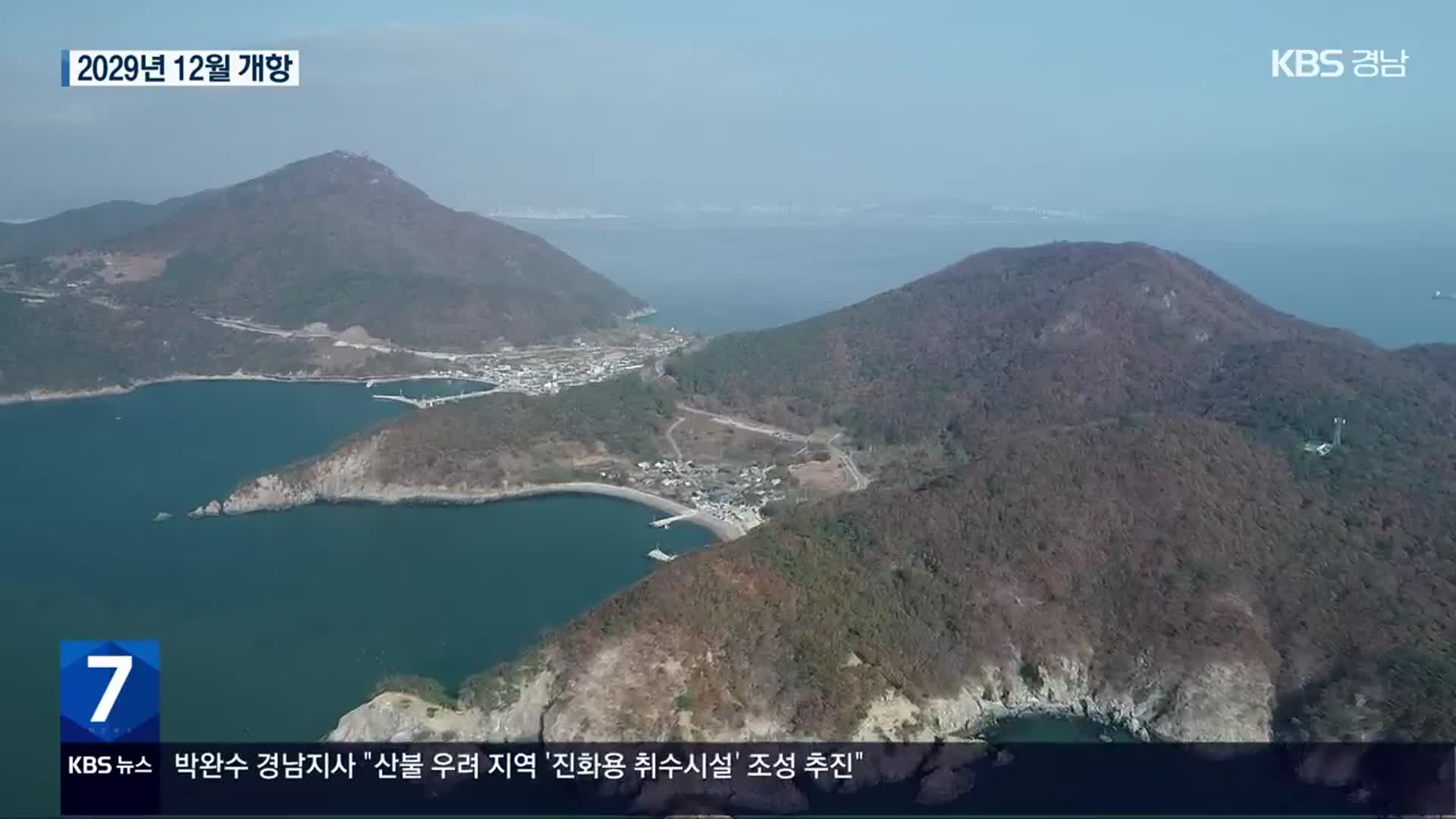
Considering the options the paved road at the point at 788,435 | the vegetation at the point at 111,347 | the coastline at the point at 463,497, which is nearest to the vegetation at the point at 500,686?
the coastline at the point at 463,497

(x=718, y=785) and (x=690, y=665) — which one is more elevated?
(x=690, y=665)

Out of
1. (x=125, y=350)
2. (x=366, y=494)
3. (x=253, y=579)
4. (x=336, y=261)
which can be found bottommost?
(x=253, y=579)

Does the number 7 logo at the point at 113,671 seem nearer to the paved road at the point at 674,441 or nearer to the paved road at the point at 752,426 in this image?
→ the paved road at the point at 674,441

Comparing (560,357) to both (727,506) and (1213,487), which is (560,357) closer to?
(727,506)

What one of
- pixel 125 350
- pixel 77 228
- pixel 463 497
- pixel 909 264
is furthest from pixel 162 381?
pixel 909 264

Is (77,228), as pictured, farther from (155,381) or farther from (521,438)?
(521,438)

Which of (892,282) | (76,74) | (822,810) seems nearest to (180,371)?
(76,74)

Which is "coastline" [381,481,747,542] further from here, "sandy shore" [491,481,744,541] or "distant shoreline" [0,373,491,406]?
"distant shoreline" [0,373,491,406]

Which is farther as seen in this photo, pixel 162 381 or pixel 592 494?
pixel 162 381

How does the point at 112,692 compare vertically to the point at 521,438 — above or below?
below
